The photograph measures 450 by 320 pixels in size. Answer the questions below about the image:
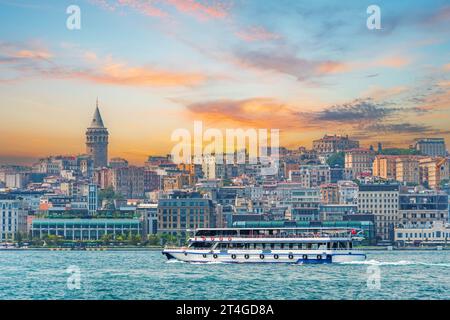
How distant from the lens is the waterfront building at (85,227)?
6512cm

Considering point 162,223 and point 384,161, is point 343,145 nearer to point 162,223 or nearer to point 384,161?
point 384,161

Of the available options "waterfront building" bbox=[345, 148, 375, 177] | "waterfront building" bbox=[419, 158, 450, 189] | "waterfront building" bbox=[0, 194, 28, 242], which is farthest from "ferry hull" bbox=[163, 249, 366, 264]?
"waterfront building" bbox=[345, 148, 375, 177]

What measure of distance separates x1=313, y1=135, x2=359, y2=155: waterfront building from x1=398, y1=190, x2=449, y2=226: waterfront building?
49.5ft

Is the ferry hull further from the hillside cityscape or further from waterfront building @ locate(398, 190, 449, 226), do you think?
waterfront building @ locate(398, 190, 449, 226)

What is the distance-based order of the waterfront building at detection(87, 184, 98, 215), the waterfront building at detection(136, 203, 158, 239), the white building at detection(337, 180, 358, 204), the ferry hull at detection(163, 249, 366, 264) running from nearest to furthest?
1. the ferry hull at detection(163, 249, 366, 264)
2. the waterfront building at detection(136, 203, 158, 239)
3. the white building at detection(337, 180, 358, 204)
4. the waterfront building at detection(87, 184, 98, 215)

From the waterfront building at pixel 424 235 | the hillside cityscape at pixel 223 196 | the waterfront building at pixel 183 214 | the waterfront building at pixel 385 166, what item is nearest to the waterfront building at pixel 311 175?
the hillside cityscape at pixel 223 196

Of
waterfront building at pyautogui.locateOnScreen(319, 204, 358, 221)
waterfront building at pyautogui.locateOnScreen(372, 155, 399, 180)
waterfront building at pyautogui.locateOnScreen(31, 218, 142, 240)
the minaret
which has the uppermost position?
the minaret

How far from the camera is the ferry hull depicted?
113 feet

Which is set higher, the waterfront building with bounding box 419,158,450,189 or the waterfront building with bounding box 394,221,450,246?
the waterfront building with bounding box 419,158,450,189

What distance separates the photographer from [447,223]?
66875mm

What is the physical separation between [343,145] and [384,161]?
200 inches

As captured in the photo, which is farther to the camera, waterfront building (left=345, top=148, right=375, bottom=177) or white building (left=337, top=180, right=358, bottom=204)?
waterfront building (left=345, top=148, right=375, bottom=177)
